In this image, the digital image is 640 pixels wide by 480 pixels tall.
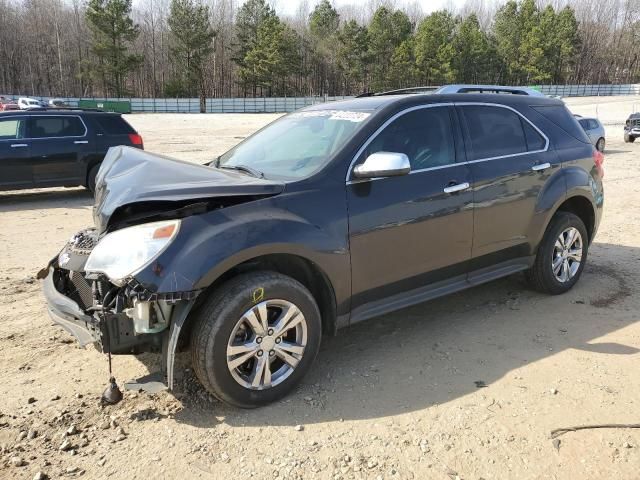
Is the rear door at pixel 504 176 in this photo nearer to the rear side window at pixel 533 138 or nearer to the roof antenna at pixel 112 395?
the rear side window at pixel 533 138

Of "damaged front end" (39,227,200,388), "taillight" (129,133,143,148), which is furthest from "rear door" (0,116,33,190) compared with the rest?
"damaged front end" (39,227,200,388)

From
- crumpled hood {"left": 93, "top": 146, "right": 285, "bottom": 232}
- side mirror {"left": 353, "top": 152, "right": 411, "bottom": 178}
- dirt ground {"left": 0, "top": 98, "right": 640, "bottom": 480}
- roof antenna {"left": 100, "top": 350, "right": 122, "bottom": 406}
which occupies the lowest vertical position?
dirt ground {"left": 0, "top": 98, "right": 640, "bottom": 480}

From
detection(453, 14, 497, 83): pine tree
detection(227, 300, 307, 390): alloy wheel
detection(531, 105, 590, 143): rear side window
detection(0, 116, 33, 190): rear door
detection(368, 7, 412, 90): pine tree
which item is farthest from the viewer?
detection(453, 14, 497, 83): pine tree

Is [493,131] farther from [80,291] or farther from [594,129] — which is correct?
[594,129]

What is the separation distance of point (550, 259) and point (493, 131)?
4.38 feet

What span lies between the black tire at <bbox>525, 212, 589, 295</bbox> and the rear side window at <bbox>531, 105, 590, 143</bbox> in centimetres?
79

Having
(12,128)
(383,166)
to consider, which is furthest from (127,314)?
(12,128)

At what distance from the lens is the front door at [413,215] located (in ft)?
11.6

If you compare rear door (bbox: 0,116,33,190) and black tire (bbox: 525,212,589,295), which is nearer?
black tire (bbox: 525,212,589,295)

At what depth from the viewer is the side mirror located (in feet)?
11.1

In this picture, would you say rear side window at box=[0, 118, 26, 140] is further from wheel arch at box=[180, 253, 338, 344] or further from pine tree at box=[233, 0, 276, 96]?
pine tree at box=[233, 0, 276, 96]

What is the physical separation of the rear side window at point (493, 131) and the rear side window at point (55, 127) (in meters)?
8.82

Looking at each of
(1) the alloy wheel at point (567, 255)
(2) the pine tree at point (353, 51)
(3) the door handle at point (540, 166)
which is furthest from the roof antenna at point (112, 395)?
(2) the pine tree at point (353, 51)

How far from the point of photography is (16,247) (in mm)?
7016
